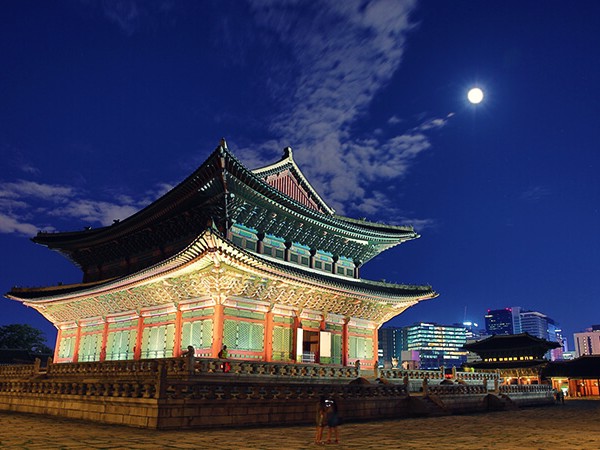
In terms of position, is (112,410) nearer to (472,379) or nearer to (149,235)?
(149,235)

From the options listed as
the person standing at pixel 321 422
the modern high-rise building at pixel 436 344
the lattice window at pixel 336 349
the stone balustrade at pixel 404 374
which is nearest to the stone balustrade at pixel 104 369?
the person standing at pixel 321 422

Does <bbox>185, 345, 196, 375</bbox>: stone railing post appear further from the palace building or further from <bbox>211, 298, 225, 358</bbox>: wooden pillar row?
<bbox>211, 298, 225, 358</bbox>: wooden pillar row

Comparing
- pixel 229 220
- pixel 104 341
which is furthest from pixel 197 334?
pixel 104 341

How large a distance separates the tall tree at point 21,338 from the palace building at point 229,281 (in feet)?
137

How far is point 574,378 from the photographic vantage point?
166 ft

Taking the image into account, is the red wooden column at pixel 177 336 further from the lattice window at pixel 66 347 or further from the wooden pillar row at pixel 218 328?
the lattice window at pixel 66 347

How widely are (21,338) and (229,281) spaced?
63.2 meters

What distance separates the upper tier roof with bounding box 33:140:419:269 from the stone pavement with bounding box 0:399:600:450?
36.3ft

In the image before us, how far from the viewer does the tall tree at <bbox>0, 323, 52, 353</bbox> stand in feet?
233

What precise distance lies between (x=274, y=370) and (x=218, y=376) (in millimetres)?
2902

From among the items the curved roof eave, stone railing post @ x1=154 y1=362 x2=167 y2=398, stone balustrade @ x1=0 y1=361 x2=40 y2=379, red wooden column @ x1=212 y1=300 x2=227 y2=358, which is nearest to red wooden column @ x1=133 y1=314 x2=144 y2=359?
the curved roof eave

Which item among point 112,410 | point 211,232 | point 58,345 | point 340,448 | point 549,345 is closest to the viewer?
point 340,448

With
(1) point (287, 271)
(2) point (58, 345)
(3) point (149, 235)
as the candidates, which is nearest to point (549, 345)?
(1) point (287, 271)

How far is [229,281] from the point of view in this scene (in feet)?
78.6
